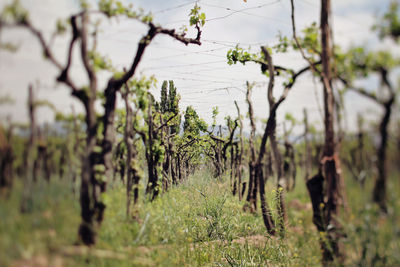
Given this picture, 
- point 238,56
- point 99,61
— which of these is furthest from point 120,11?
point 238,56

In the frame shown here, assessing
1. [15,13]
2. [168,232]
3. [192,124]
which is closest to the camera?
[15,13]

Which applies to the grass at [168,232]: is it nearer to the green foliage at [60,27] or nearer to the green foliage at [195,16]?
the green foliage at [60,27]

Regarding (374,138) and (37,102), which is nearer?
(37,102)

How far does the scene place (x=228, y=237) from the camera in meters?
4.92

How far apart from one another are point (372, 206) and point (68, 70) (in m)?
2.89

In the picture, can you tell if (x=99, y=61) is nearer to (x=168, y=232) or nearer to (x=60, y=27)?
(x=60, y=27)

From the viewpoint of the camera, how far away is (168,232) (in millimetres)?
3600

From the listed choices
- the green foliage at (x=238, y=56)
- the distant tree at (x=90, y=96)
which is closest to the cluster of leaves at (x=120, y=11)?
the distant tree at (x=90, y=96)

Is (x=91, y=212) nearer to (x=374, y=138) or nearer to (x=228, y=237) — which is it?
(x=374, y=138)

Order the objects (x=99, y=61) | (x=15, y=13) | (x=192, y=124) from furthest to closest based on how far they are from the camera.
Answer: (x=192, y=124) → (x=99, y=61) → (x=15, y=13)

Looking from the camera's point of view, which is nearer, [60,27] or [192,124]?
[60,27]

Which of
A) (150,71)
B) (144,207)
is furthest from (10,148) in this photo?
(150,71)

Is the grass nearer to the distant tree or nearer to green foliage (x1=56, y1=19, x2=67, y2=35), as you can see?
the distant tree

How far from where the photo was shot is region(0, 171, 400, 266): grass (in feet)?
6.50
